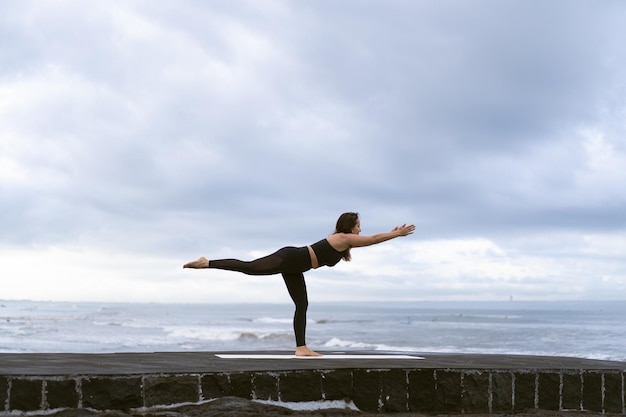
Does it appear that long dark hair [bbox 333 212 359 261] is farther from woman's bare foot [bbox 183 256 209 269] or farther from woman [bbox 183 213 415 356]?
woman's bare foot [bbox 183 256 209 269]

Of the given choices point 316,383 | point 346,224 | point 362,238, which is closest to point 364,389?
point 316,383

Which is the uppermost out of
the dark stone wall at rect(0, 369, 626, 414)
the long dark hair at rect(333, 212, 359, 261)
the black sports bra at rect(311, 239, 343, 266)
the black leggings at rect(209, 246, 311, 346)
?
the long dark hair at rect(333, 212, 359, 261)

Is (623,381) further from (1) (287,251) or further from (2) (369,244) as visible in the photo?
(1) (287,251)

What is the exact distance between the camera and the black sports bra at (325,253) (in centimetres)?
760

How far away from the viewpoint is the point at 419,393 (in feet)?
19.9

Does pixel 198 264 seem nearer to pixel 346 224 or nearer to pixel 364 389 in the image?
pixel 346 224

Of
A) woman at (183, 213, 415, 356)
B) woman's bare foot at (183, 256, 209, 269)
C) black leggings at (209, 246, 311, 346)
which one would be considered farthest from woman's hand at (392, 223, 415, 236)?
woman's bare foot at (183, 256, 209, 269)

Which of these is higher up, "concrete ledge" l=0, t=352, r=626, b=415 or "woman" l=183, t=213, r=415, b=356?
"woman" l=183, t=213, r=415, b=356

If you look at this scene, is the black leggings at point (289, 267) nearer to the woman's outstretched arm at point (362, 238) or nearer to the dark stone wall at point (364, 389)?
the woman's outstretched arm at point (362, 238)

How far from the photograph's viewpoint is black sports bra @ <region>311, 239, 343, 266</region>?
7598 mm

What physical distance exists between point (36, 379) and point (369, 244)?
3477mm

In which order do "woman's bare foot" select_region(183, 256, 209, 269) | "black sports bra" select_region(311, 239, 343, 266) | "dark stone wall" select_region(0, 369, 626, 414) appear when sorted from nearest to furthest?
"dark stone wall" select_region(0, 369, 626, 414), "woman's bare foot" select_region(183, 256, 209, 269), "black sports bra" select_region(311, 239, 343, 266)

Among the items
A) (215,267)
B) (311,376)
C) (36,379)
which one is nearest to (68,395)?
(36,379)

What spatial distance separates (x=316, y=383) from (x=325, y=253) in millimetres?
2014
